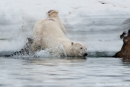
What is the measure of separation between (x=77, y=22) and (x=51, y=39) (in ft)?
3.19

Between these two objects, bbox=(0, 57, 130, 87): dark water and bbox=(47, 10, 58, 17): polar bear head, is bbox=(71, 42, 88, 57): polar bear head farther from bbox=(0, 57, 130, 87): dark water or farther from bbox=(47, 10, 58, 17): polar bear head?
bbox=(0, 57, 130, 87): dark water

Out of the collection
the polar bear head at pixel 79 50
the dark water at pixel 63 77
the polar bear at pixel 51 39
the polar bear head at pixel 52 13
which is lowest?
the dark water at pixel 63 77

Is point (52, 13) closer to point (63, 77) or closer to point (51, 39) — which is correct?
point (51, 39)

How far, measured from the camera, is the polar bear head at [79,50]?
1409 cm

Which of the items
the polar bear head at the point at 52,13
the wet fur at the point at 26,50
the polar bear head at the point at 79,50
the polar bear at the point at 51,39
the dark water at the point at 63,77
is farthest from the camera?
the polar bear head at the point at 52,13

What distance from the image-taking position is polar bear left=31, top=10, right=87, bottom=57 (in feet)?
47.2

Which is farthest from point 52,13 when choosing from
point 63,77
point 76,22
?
point 63,77

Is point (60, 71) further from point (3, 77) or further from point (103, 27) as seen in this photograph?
point (103, 27)

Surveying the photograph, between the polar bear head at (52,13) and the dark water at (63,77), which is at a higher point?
the polar bear head at (52,13)

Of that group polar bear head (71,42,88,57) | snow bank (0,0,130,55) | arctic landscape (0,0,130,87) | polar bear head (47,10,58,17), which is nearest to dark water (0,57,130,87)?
polar bear head (71,42,88,57)

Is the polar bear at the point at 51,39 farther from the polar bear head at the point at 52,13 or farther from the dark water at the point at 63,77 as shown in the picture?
the dark water at the point at 63,77

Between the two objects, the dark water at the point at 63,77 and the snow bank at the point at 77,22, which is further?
the snow bank at the point at 77,22

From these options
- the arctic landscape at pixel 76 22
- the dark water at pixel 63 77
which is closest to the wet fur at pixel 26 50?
the arctic landscape at pixel 76 22

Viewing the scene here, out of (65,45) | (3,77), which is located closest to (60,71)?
(3,77)
